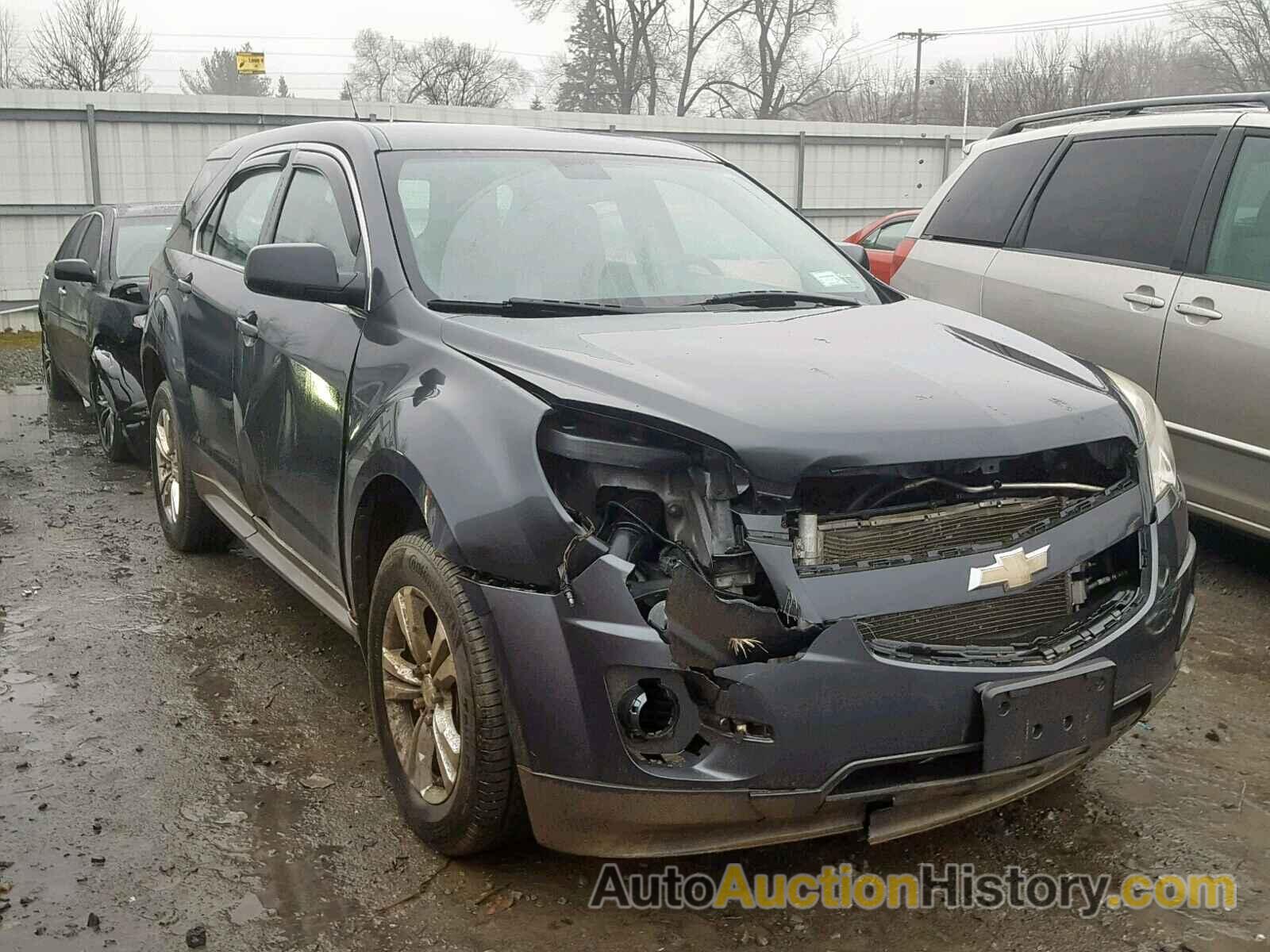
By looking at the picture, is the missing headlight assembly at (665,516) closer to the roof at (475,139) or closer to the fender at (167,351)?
the roof at (475,139)

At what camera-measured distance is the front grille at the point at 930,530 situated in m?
2.52

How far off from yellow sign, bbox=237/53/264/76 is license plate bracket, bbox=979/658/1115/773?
19.4 m

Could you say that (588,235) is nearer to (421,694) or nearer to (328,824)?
(421,694)

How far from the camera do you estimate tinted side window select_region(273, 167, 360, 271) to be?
3740 millimetres

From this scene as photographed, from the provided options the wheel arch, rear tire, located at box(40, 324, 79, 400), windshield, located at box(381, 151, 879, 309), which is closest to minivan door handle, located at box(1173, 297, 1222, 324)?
windshield, located at box(381, 151, 879, 309)

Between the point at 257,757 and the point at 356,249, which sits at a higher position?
the point at 356,249

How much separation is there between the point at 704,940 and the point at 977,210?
454 centimetres

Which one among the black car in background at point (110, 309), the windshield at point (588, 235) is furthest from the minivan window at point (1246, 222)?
the black car in background at point (110, 309)

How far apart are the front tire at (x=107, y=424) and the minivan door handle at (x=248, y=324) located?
364cm

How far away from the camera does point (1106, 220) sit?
548cm

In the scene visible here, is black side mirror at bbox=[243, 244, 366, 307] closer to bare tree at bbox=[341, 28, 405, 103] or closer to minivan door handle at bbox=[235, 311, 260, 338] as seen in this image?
minivan door handle at bbox=[235, 311, 260, 338]

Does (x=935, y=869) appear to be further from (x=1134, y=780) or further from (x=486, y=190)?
(x=486, y=190)

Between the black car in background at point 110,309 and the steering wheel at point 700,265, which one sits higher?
the steering wheel at point 700,265

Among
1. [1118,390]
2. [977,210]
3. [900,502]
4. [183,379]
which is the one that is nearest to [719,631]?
[900,502]
